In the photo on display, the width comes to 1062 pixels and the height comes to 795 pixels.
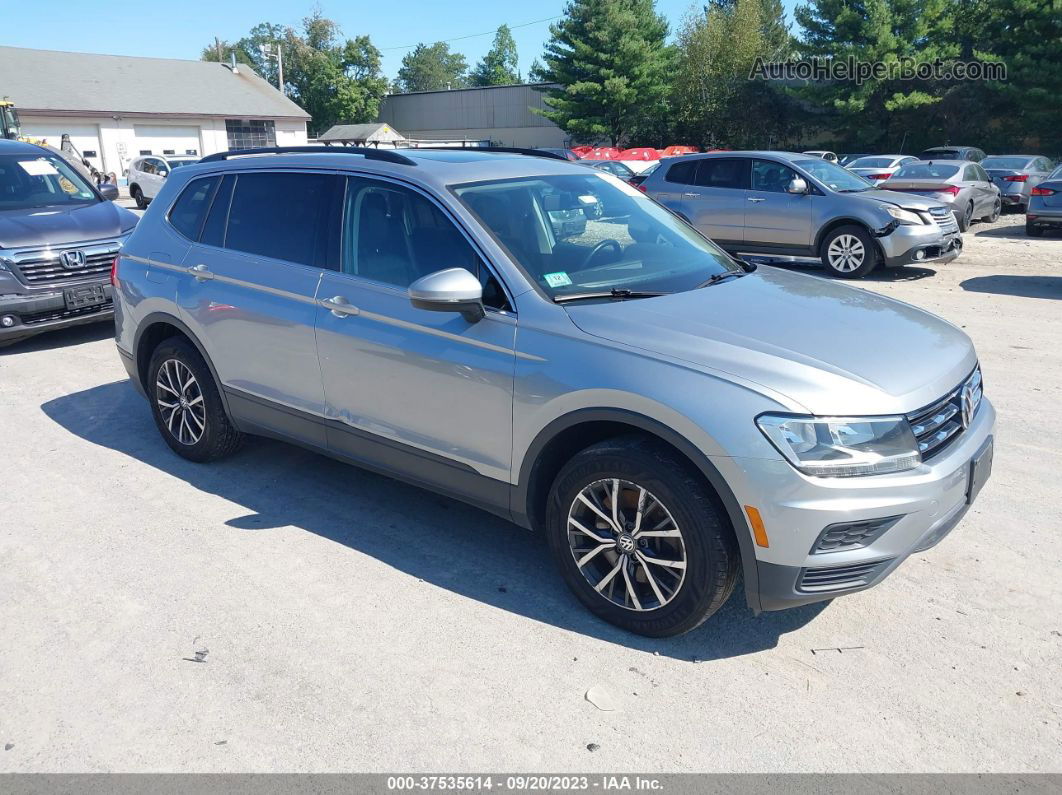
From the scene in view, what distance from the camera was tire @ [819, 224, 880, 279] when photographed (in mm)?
11594

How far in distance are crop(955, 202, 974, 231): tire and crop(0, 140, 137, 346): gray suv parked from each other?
47.4 ft

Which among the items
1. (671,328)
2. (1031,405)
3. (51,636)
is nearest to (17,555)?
(51,636)

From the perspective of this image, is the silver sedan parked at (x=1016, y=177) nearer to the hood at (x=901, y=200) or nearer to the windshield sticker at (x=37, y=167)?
the hood at (x=901, y=200)

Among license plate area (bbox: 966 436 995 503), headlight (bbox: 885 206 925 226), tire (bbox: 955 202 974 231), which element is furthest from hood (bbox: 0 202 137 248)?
tire (bbox: 955 202 974 231)

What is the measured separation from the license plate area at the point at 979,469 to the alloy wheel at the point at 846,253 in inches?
343

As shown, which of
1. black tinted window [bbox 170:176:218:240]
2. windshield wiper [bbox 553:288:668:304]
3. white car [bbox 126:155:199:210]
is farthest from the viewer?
white car [bbox 126:155:199:210]

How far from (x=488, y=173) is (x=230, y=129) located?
168ft

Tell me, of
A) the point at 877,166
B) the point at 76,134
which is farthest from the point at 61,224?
the point at 76,134

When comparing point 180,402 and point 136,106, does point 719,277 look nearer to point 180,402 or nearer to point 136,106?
point 180,402

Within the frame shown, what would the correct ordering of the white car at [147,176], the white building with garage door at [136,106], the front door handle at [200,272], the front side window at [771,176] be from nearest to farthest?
the front door handle at [200,272] → the front side window at [771,176] → the white car at [147,176] → the white building with garage door at [136,106]

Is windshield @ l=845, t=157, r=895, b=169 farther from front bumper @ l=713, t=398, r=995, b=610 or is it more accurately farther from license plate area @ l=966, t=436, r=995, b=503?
front bumper @ l=713, t=398, r=995, b=610

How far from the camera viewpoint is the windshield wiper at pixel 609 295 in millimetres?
3656

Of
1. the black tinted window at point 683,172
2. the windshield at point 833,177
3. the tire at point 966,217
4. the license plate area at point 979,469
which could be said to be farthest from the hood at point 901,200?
the license plate area at point 979,469

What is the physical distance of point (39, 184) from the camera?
30.6ft
